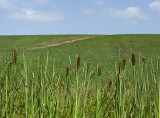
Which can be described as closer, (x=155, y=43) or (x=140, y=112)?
(x=140, y=112)

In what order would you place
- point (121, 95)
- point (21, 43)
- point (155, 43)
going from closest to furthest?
1. point (121, 95)
2. point (155, 43)
3. point (21, 43)

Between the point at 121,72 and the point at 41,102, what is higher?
the point at 121,72

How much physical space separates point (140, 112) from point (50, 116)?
929mm

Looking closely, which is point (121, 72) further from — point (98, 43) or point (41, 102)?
point (98, 43)

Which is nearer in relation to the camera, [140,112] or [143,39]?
[140,112]

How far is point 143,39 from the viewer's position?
40656 millimetres

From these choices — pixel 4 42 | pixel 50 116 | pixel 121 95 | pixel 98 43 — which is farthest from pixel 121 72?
pixel 4 42

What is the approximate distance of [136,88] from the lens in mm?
2369

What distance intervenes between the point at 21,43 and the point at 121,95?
4636 cm

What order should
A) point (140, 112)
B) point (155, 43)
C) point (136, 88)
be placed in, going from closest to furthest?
point (140, 112)
point (136, 88)
point (155, 43)

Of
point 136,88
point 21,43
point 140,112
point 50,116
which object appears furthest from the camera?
point 21,43

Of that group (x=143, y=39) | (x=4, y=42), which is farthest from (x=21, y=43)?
(x=143, y=39)

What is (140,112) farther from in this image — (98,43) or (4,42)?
(4,42)

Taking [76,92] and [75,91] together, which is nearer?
[76,92]
